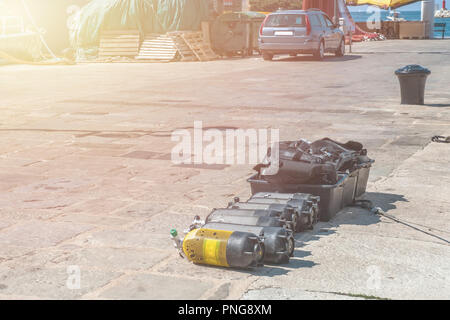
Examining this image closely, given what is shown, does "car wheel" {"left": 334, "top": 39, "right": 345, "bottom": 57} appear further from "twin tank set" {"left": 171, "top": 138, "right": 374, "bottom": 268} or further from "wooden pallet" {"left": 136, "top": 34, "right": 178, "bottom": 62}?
"twin tank set" {"left": 171, "top": 138, "right": 374, "bottom": 268}

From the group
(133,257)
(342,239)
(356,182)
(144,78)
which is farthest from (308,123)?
(144,78)

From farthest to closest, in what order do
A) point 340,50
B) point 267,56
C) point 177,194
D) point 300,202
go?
point 340,50 → point 267,56 → point 177,194 → point 300,202

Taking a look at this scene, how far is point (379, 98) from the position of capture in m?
14.2

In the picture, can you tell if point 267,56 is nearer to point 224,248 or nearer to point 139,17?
point 139,17

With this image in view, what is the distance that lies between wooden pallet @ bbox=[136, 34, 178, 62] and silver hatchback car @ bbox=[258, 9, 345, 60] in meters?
3.64

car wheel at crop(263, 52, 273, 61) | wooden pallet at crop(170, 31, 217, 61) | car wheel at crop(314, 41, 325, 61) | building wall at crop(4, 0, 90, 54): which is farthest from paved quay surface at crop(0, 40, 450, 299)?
building wall at crop(4, 0, 90, 54)

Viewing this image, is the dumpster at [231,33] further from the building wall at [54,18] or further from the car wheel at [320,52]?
the building wall at [54,18]

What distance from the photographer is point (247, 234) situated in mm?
4500

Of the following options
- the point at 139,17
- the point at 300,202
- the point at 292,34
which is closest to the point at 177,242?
the point at 300,202

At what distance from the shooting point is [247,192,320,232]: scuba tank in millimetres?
5250

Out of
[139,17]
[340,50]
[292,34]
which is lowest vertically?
[340,50]

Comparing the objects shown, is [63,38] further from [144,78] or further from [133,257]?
[133,257]

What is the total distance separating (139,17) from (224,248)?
2377cm

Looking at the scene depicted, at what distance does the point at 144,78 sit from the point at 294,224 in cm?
1459
